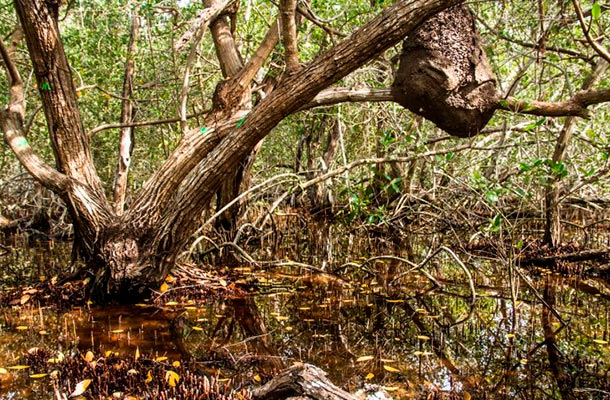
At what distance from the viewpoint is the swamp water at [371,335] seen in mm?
3299

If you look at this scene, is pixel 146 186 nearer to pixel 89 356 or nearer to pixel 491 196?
pixel 89 356

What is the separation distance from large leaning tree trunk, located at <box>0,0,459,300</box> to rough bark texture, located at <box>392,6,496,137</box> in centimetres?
94

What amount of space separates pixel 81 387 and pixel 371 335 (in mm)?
2074

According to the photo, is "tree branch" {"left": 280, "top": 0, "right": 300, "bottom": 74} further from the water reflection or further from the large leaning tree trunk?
the water reflection

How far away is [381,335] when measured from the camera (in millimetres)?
4125

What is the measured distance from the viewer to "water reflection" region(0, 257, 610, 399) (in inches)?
131

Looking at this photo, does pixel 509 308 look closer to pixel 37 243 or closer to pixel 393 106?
pixel 393 106

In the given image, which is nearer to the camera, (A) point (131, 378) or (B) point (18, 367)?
(A) point (131, 378)

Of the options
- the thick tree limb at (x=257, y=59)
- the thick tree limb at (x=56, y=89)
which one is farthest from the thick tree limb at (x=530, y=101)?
the thick tree limb at (x=56, y=89)

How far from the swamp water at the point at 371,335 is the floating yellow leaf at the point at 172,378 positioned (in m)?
0.29

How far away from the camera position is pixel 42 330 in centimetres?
414

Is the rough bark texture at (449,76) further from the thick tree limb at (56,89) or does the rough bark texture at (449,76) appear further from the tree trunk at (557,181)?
the thick tree limb at (56,89)

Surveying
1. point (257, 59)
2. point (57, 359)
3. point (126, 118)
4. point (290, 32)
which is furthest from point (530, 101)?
point (126, 118)

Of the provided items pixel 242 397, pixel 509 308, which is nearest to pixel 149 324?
pixel 242 397
